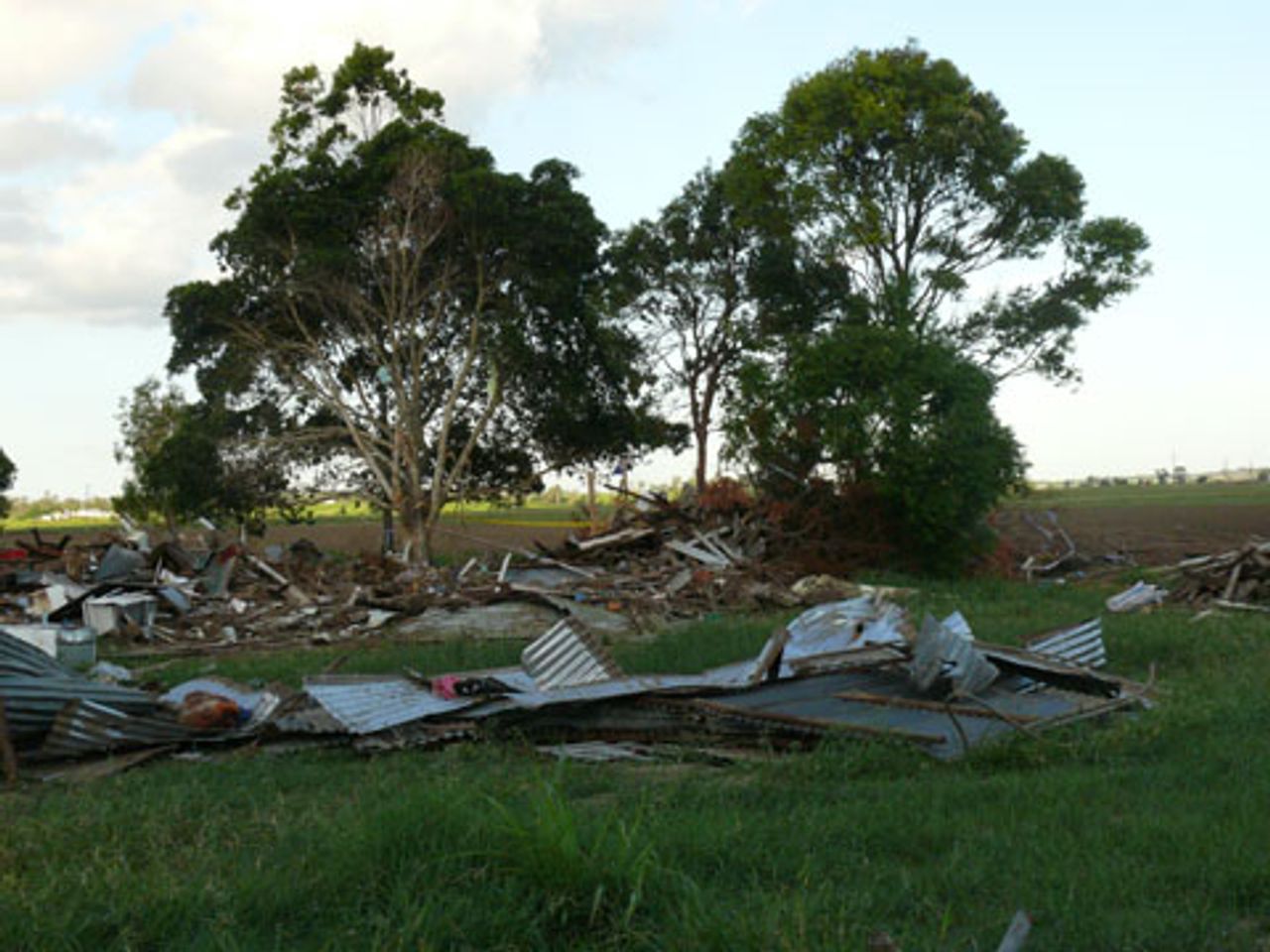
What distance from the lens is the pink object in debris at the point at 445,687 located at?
8078 millimetres

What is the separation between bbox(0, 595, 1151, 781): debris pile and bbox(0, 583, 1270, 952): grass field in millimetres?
344

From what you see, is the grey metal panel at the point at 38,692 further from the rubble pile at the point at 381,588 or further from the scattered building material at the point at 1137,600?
the scattered building material at the point at 1137,600

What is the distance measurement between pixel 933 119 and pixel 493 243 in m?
11.2

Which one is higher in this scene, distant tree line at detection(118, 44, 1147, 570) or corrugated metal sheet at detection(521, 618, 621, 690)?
distant tree line at detection(118, 44, 1147, 570)

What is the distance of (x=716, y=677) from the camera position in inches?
347

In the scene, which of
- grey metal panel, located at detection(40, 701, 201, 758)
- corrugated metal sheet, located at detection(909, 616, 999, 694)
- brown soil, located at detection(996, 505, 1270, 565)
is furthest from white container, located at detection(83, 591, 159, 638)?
brown soil, located at detection(996, 505, 1270, 565)

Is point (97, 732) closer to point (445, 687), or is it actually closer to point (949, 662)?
point (445, 687)

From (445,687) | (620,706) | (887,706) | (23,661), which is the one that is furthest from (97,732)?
(887,706)

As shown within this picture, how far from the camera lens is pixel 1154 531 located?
3381 cm

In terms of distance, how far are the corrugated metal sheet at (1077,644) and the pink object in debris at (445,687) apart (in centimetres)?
479

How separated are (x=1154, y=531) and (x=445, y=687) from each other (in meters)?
30.1

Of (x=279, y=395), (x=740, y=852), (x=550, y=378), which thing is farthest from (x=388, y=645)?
(x=279, y=395)

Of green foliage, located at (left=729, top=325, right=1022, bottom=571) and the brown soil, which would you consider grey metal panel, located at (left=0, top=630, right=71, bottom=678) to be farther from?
the brown soil

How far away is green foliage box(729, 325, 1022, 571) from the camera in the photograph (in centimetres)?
2162
